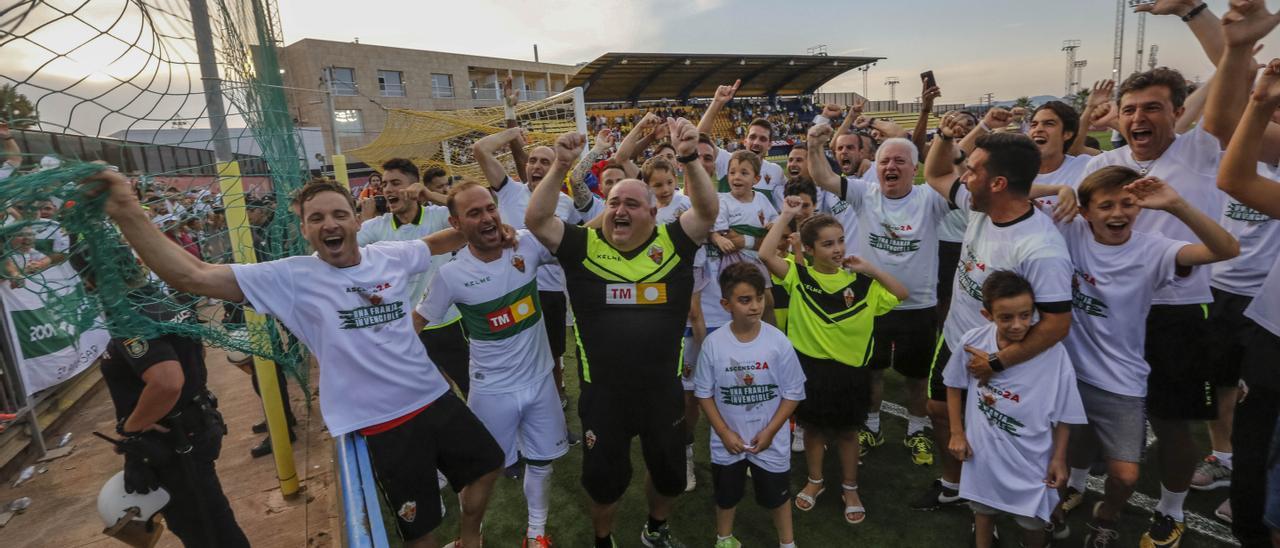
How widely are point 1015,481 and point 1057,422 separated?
1.08 feet

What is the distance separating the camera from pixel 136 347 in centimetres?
276

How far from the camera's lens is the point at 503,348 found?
124 inches

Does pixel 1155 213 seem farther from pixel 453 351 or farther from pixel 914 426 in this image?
pixel 453 351

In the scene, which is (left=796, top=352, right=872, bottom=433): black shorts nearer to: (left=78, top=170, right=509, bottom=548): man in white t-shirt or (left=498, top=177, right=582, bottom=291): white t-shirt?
(left=78, top=170, right=509, bottom=548): man in white t-shirt

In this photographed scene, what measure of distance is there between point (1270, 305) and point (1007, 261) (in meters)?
0.87

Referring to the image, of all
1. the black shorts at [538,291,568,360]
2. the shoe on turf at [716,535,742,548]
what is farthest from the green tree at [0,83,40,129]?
the shoe on turf at [716,535,742,548]

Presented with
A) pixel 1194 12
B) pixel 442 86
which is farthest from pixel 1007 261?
pixel 442 86

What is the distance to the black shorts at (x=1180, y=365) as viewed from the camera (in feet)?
9.08

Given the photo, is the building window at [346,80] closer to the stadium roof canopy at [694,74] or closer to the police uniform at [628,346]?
the stadium roof canopy at [694,74]

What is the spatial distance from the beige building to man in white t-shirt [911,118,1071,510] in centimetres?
3175

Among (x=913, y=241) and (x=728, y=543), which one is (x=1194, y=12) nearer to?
(x=913, y=241)

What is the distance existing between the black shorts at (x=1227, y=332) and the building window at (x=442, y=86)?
42.2 metres

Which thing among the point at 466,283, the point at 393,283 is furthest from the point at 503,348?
the point at 393,283

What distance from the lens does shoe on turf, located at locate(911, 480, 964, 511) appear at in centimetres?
334
